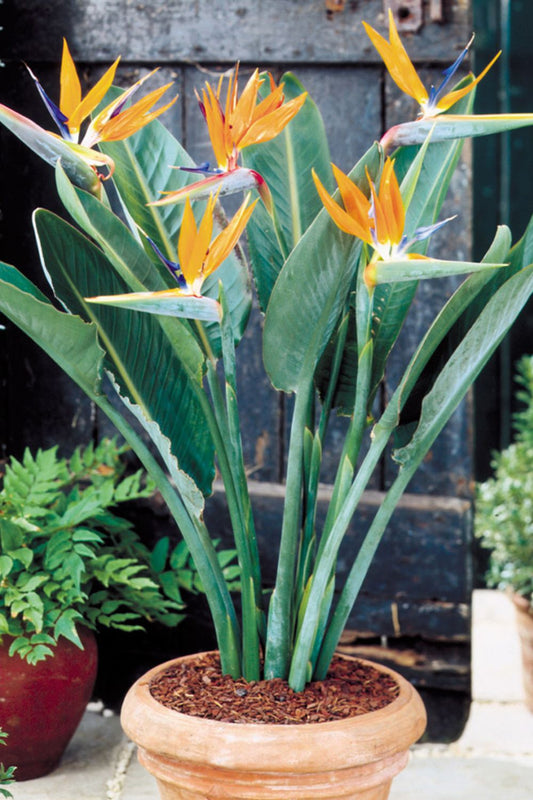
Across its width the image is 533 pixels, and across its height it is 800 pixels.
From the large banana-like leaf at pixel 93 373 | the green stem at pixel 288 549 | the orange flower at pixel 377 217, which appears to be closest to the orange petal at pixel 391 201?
the orange flower at pixel 377 217

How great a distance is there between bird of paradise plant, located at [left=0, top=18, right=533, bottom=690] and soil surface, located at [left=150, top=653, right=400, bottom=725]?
0.03 meters

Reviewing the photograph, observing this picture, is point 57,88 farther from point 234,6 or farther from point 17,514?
point 17,514

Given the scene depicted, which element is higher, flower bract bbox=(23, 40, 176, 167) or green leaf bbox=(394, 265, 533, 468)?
flower bract bbox=(23, 40, 176, 167)

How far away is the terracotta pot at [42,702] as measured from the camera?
4.76ft

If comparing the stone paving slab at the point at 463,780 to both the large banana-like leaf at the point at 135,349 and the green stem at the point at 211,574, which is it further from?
the large banana-like leaf at the point at 135,349

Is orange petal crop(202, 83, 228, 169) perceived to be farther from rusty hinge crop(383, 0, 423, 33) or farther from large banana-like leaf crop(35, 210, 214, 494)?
rusty hinge crop(383, 0, 423, 33)

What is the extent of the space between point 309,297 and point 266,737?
1.67 ft

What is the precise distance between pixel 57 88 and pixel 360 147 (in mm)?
626

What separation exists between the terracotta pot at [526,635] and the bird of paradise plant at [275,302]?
0.76 m

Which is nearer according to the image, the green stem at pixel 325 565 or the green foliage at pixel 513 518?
the green stem at pixel 325 565

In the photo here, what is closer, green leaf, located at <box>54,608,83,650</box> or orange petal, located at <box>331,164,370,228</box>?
orange petal, located at <box>331,164,370,228</box>

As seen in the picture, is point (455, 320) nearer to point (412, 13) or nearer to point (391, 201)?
point (391, 201)

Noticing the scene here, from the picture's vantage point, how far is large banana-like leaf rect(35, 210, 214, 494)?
1116 mm

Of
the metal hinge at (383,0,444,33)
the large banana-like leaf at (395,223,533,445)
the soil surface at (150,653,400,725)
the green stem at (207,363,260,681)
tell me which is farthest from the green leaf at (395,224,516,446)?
the metal hinge at (383,0,444,33)
